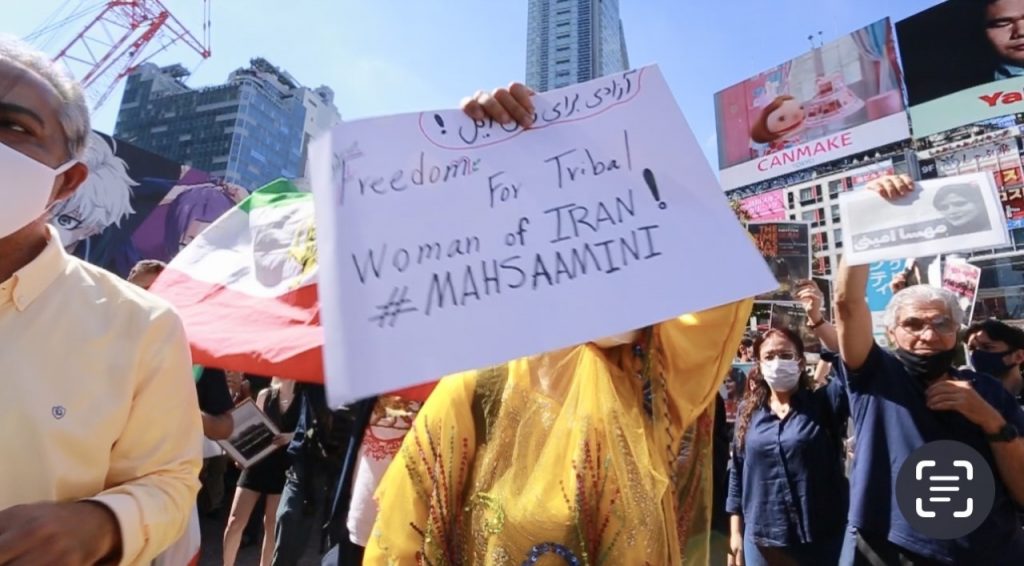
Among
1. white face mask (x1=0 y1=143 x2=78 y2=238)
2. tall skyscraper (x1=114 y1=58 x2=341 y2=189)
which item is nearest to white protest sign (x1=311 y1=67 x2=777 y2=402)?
white face mask (x1=0 y1=143 x2=78 y2=238)

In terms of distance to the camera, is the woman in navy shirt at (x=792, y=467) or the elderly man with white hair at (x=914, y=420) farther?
the woman in navy shirt at (x=792, y=467)

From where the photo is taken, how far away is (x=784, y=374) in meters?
2.75

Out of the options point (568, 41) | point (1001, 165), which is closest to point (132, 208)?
point (1001, 165)

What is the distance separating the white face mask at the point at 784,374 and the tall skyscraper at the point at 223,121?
7151cm

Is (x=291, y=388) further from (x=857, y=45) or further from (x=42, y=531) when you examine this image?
(x=857, y=45)

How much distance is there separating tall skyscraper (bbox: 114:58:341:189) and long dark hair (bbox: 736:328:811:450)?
71.3m

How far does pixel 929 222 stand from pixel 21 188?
6.63ft

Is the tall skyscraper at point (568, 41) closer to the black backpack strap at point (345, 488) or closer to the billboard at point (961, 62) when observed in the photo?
the billboard at point (961, 62)

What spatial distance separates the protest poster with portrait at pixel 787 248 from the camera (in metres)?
3.68

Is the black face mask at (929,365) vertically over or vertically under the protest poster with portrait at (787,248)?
under

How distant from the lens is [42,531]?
0.72 meters

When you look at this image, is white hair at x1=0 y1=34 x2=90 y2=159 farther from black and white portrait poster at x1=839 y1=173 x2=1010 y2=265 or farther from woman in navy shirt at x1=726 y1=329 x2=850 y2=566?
woman in navy shirt at x1=726 y1=329 x2=850 y2=566

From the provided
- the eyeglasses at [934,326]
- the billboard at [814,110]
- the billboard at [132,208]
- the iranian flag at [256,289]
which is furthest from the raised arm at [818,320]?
the billboard at [814,110]

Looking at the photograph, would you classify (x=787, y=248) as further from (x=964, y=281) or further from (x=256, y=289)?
(x=256, y=289)
